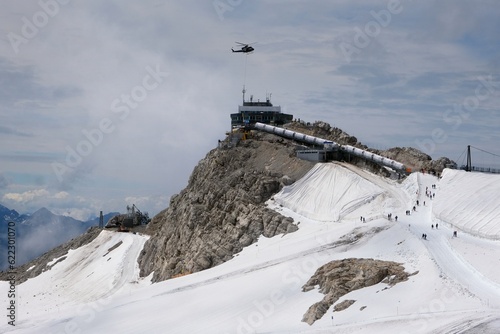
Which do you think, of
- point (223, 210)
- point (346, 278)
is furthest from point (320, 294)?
point (223, 210)

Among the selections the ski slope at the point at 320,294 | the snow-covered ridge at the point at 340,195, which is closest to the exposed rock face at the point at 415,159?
the ski slope at the point at 320,294

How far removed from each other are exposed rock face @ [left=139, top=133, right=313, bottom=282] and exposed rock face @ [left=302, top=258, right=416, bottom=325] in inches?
906

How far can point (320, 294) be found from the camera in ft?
164

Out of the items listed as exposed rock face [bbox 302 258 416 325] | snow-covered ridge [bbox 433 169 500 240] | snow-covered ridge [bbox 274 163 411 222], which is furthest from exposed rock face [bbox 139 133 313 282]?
exposed rock face [bbox 302 258 416 325]

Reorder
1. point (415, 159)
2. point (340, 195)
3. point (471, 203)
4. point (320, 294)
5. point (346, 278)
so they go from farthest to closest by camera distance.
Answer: point (415, 159) < point (340, 195) < point (471, 203) < point (320, 294) < point (346, 278)

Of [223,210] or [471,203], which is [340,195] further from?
[471,203]

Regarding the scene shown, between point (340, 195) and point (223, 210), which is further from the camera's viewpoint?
point (223, 210)

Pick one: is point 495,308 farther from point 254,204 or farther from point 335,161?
point 335,161

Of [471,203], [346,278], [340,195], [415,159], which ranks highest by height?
[415,159]

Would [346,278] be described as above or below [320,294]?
above

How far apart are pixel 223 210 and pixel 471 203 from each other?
3419 centimetres

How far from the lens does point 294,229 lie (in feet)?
248

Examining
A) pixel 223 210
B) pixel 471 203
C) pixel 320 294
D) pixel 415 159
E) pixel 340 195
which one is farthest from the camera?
pixel 415 159

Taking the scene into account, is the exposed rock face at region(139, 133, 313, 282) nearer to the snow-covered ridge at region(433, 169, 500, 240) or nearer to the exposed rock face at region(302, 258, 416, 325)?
the snow-covered ridge at region(433, 169, 500, 240)
